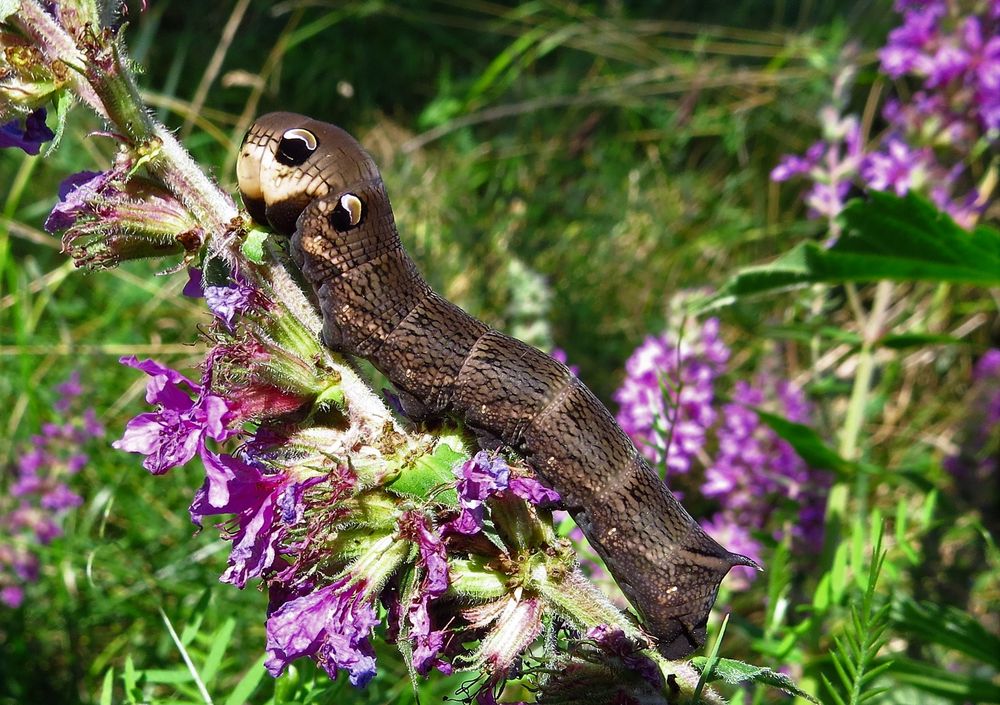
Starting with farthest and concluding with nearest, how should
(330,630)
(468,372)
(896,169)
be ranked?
(896,169)
(468,372)
(330,630)

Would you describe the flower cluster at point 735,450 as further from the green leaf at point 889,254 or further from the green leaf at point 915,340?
the green leaf at point 889,254

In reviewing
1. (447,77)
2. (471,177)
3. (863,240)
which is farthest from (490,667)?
(447,77)

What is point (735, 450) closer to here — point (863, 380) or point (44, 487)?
point (863, 380)

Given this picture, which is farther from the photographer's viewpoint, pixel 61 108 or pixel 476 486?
pixel 61 108

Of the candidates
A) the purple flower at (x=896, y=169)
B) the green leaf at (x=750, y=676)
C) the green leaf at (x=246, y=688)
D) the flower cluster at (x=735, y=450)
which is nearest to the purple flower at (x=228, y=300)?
the green leaf at (x=246, y=688)

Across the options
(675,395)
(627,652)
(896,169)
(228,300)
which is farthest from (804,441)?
(228,300)

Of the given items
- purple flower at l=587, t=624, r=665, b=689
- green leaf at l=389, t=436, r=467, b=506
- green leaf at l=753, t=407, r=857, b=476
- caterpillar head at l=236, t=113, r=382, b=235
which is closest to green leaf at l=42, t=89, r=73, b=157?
caterpillar head at l=236, t=113, r=382, b=235

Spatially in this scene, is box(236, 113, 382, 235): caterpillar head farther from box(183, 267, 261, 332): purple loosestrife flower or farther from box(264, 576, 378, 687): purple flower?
box(264, 576, 378, 687): purple flower
